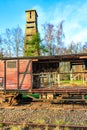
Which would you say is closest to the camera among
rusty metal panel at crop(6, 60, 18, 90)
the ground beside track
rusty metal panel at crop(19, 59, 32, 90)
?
the ground beside track

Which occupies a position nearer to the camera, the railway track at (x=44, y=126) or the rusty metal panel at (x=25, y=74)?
the railway track at (x=44, y=126)

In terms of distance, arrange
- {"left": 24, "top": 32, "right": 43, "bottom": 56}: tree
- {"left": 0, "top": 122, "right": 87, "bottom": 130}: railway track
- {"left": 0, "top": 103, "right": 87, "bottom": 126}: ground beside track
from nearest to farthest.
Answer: {"left": 0, "top": 122, "right": 87, "bottom": 130}: railway track, {"left": 0, "top": 103, "right": 87, "bottom": 126}: ground beside track, {"left": 24, "top": 32, "right": 43, "bottom": 56}: tree

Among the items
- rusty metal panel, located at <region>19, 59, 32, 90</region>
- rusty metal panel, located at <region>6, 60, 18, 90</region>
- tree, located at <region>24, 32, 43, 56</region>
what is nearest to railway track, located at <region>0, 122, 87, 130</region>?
rusty metal panel, located at <region>19, 59, 32, 90</region>

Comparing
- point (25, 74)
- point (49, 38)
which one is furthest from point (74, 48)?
point (25, 74)

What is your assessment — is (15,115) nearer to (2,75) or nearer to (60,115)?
(60,115)

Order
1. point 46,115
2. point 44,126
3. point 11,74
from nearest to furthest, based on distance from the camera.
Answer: point 44,126 → point 46,115 → point 11,74

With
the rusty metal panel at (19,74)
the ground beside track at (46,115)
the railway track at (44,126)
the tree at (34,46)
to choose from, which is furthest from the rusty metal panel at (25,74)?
the tree at (34,46)

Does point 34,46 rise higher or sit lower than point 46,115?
higher

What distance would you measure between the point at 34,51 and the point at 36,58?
25945 millimetres

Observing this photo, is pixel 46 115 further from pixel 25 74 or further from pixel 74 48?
pixel 74 48

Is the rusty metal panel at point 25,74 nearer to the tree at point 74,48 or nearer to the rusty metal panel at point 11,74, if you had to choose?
the rusty metal panel at point 11,74

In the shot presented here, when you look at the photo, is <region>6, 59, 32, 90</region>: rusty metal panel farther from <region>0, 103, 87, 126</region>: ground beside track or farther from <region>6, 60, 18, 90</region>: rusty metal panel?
<region>0, 103, 87, 126</region>: ground beside track

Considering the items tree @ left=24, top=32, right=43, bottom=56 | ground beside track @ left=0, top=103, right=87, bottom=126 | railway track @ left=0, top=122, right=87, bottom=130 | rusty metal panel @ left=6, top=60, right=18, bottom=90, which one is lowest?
ground beside track @ left=0, top=103, right=87, bottom=126

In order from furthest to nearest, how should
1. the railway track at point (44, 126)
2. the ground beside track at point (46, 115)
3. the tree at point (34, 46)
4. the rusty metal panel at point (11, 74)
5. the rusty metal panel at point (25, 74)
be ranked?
1. the tree at point (34, 46)
2. the rusty metal panel at point (11, 74)
3. the rusty metal panel at point (25, 74)
4. the ground beside track at point (46, 115)
5. the railway track at point (44, 126)
